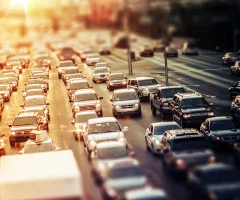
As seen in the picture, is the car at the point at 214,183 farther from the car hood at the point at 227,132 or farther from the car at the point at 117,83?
the car at the point at 117,83

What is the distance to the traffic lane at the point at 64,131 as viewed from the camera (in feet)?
93.4

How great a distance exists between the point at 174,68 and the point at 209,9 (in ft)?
113

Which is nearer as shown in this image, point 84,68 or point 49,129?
point 49,129

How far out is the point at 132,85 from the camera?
5819 cm

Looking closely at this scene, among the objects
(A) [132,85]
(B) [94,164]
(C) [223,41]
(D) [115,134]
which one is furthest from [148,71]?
(B) [94,164]

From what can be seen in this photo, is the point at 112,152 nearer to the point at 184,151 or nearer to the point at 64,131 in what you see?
the point at 184,151

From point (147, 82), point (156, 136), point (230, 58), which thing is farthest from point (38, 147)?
point (230, 58)

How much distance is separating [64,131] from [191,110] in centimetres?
795

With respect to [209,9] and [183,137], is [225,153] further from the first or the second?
[209,9]

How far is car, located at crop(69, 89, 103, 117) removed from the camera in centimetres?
4872

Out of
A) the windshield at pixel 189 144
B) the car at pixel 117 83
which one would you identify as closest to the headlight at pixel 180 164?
the windshield at pixel 189 144

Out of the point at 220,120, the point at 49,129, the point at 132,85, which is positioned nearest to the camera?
the point at 220,120

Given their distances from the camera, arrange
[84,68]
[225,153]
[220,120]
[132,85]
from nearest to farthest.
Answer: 1. [225,153]
2. [220,120]
3. [132,85]
4. [84,68]

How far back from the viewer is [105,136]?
118 ft
